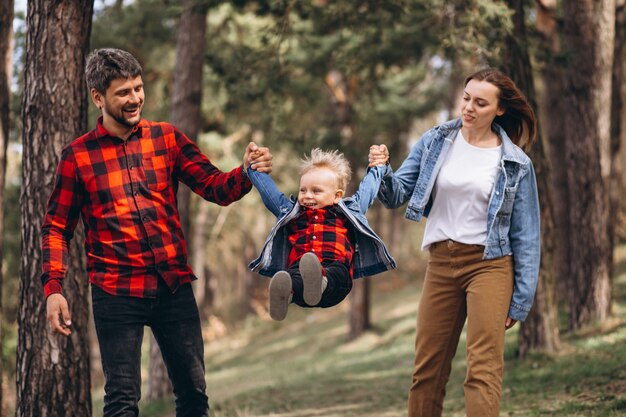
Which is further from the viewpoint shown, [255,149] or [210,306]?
[210,306]

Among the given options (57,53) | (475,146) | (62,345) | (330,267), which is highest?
(57,53)

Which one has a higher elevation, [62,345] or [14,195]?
[14,195]

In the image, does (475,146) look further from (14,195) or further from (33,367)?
(14,195)

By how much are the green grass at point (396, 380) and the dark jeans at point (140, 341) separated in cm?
372

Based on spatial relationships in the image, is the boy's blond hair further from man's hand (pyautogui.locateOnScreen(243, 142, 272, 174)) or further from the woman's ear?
man's hand (pyautogui.locateOnScreen(243, 142, 272, 174))

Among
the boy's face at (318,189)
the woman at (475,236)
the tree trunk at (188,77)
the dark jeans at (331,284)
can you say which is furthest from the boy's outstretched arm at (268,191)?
the tree trunk at (188,77)

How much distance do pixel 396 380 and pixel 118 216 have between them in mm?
7879

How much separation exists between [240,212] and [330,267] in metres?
21.5

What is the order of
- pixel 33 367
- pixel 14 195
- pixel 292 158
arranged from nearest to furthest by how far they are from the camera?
pixel 33 367 < pixel 14 195 < pixel 292 158

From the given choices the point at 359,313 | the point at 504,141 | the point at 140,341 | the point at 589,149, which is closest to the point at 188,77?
the point at 589,149

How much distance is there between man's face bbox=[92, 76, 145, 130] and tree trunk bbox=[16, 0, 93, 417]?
2135 millimetres

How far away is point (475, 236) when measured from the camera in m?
5.20

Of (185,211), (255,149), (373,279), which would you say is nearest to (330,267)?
(255,149)

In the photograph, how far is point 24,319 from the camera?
6949 mm
